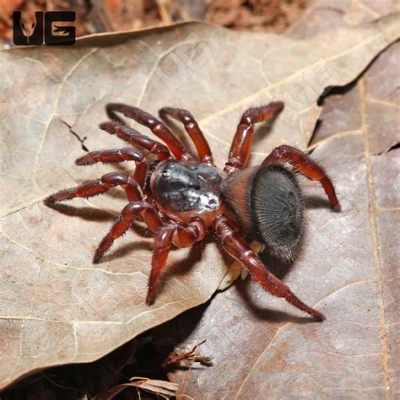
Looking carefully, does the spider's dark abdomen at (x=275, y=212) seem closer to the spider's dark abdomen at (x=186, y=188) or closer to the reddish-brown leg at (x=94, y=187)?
the spider's dark abdomen at (x=186, y=188)

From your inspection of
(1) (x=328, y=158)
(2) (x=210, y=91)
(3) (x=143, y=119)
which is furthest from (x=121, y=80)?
(1) (x=328, y=158)

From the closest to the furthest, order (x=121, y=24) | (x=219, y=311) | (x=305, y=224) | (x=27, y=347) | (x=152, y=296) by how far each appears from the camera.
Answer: (x=27, y=347), (x=152, y=296), (x=219, y=311), (x=305, y=224), (x=121, y=24)

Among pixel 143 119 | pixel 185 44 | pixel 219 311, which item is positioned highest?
pixel 185 44

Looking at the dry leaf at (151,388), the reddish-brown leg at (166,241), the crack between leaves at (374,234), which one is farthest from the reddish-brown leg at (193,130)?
the dry leaf at (151,388)

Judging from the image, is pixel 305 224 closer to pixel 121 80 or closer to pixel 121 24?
pixel 121 80

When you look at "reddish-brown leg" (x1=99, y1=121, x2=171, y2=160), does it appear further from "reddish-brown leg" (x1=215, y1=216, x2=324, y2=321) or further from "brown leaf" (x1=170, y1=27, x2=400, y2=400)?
"brown leaf" (x1=170, y1=27, x2=400, y2=400)
